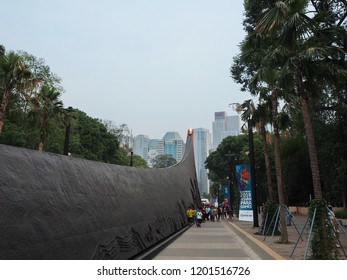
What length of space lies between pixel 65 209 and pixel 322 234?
5.73 m

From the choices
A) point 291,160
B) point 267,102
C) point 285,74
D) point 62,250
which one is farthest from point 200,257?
point 291,160

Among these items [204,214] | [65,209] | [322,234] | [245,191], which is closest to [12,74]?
[65,209]

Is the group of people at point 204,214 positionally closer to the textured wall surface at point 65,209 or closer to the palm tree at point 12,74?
the palm tree at point 12,74

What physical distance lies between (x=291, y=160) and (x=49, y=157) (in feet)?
113

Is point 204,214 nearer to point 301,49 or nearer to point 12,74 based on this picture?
point 12,74

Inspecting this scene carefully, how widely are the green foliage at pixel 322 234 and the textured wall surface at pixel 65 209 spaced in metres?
4.52

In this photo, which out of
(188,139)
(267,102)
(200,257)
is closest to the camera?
(200,257)

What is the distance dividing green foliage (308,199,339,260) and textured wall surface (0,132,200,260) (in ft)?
14.8

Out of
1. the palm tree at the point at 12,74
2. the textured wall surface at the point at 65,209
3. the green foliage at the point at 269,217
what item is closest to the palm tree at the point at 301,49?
the textured wall surface at the point at 65,209

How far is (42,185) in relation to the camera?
215 inches

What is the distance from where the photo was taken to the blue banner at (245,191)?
21.6m

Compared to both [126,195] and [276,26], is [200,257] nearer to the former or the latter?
[126,195]

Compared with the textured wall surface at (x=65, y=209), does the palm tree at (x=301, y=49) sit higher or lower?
higher

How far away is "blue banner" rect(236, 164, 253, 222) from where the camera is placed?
21.6 metres
